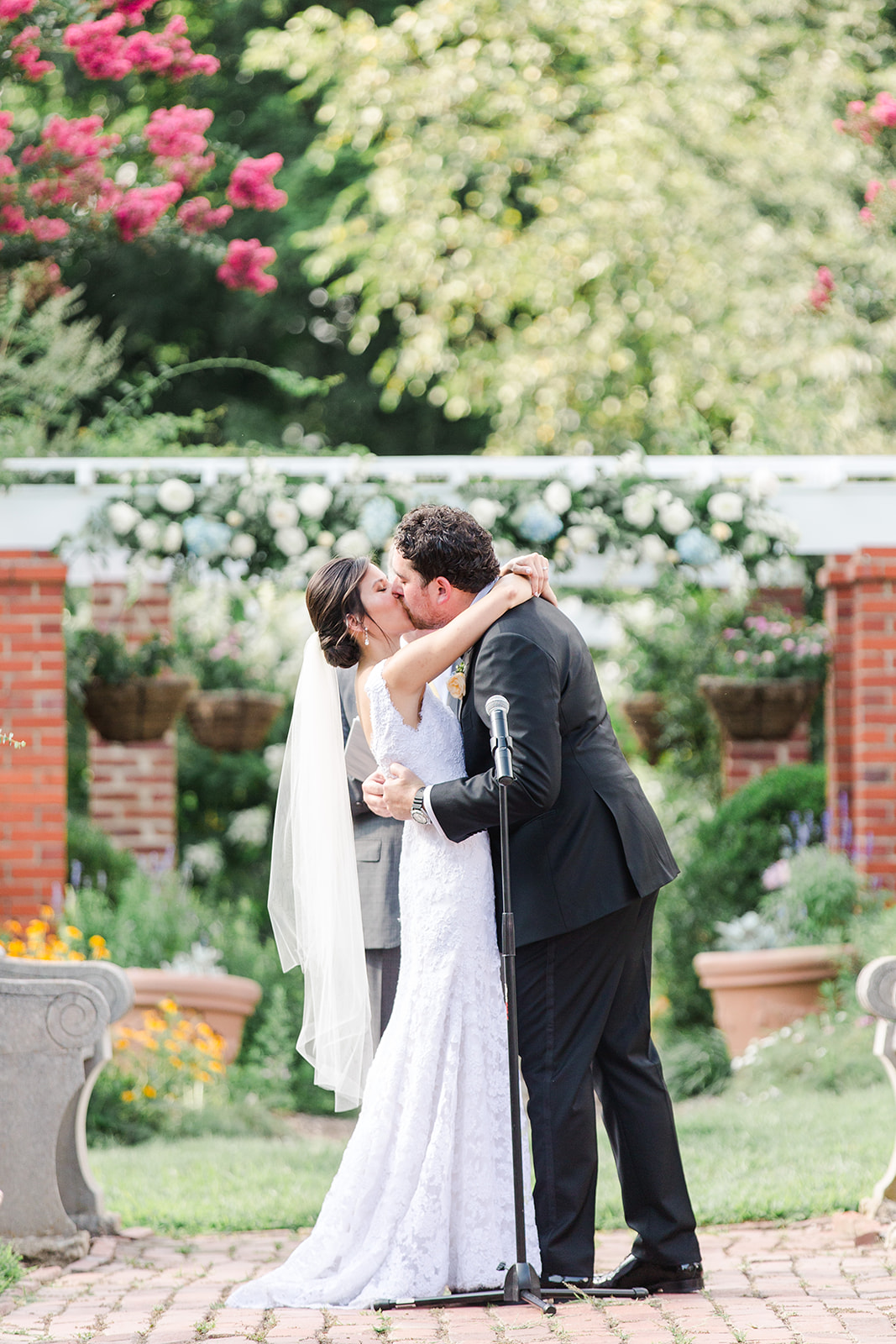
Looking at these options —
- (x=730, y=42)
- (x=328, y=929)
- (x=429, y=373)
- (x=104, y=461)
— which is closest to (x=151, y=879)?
(x=104, y=461)

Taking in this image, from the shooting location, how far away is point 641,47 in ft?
48.6

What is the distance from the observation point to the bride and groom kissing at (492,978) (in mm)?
3783

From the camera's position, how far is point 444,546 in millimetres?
3840

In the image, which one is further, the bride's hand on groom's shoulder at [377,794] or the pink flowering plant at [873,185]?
the pink flowering plant at [873,185]

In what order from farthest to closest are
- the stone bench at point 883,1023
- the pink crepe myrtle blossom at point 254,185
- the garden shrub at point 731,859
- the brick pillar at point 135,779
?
the brick pillar at point 135,779
the garden shrub at point 731,859
the pink crepe myrtle blossom at point 254,185
the stone bench at point 883,1023

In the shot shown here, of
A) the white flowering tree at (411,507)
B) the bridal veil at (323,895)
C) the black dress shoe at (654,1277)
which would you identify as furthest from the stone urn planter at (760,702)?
the black dress shoe at (654,1277)

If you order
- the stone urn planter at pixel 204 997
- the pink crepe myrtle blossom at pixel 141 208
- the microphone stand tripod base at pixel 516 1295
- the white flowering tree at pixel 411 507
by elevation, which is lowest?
the stone urn planter at pixel 204 997

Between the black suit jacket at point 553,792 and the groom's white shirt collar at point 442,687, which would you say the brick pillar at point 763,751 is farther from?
the black suit jacket at point 553,792

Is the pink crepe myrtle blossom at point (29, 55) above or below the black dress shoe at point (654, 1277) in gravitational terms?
above

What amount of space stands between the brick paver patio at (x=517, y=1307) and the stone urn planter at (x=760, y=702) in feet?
13.8

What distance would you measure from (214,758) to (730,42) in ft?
25.9

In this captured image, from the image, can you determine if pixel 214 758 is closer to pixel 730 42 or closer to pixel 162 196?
pixel 162 196

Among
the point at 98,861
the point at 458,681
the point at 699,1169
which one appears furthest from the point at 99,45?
the point at 699,1169

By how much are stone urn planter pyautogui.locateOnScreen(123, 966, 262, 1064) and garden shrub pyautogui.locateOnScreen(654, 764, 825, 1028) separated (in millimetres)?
2458
